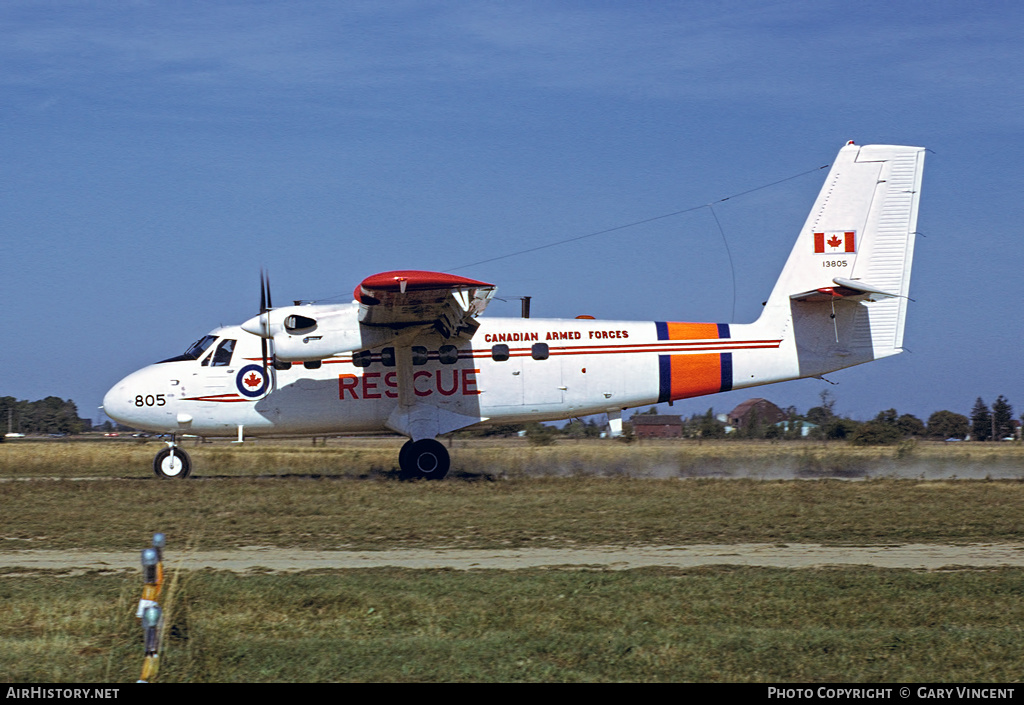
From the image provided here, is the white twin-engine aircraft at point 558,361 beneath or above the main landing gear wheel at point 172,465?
above

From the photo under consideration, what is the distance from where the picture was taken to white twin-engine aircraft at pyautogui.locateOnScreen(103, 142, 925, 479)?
2044cm

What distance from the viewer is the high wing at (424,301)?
17.5 metres

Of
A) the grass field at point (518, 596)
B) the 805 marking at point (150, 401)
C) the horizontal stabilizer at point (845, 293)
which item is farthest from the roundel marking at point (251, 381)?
the horizontal stabilizer at point (845, 293)

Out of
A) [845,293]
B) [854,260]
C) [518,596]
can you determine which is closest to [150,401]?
[518,596]

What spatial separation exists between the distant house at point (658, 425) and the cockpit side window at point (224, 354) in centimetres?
4823

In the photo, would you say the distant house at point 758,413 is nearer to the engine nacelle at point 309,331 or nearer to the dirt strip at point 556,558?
the engine nacelle at point 309,331

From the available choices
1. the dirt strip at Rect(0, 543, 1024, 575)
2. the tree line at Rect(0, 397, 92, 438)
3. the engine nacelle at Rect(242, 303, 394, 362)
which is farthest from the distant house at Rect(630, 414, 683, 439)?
the dirt strip at Rect(0, 543, 1024, 575)

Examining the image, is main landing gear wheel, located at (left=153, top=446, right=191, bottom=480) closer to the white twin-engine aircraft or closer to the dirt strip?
the white twin-engine aircraft

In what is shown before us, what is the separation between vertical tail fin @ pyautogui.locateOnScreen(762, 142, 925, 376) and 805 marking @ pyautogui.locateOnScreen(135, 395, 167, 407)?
13.2m

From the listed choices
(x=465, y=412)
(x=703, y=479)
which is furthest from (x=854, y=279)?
(x=465, y=412)

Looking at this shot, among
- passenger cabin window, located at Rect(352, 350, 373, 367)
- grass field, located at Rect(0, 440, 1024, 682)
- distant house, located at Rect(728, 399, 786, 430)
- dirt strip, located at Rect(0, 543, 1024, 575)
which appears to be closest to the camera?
grass field, located at Rect(0, 440, 1024, 682)

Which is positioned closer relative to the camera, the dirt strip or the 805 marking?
the dirt strip

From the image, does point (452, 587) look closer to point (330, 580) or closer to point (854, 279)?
point (330, 580)
